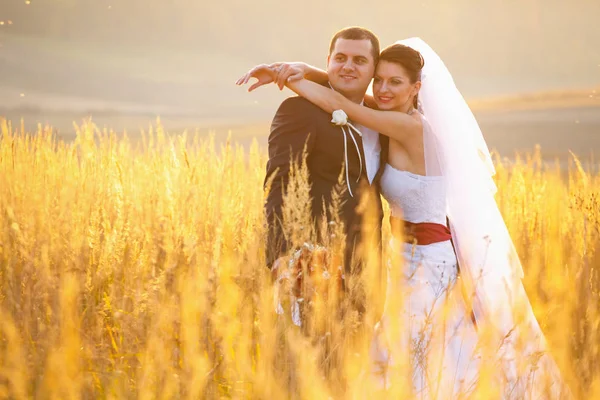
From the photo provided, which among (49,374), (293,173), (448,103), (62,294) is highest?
(448,103)

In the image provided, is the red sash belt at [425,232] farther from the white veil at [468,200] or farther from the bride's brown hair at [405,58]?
the bride's brown hair at [405,58]

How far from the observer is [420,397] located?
8.12ft

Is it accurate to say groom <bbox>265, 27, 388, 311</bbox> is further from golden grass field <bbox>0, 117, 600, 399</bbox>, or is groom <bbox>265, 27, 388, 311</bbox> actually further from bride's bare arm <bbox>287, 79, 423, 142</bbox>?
golden grass field <bbox>0, 117, 600, 399</bbox>

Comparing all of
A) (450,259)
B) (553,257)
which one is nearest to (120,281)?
(450,259)

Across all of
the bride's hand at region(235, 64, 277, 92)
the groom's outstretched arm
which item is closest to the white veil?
the groom's outstretched arm

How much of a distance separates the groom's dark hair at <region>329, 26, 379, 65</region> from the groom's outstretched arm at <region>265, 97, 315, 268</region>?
0.52 meters

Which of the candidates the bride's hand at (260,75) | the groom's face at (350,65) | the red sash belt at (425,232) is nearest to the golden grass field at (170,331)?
the red sash belt at (425,232)

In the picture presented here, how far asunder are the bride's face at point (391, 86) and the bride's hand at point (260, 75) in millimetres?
683

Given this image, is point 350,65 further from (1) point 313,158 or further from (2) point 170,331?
(2) point 170,331

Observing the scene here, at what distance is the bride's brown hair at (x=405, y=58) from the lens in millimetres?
3244

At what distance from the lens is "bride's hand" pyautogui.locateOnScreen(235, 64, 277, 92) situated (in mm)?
2861

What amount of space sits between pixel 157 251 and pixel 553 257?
371 centimetres

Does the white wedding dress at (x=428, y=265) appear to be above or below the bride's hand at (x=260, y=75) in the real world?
below

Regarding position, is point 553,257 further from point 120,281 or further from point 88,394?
point 88,394
